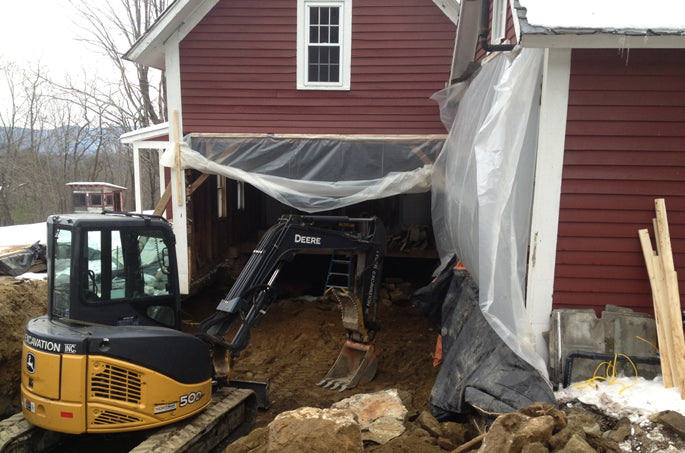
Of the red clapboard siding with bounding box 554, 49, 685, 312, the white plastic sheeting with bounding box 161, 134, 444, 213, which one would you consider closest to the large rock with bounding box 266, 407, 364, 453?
the red clapboard siding with bounding box 554, 49, 685, 312

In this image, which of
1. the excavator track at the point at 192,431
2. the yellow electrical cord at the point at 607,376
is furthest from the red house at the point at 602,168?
the excavator track at the point at 192,431

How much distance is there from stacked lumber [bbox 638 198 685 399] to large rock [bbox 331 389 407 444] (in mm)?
2520

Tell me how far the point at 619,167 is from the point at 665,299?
1299 millimetres

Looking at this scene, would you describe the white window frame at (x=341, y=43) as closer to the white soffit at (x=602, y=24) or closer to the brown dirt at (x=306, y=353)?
the brown dirt at (x=306, y=353)

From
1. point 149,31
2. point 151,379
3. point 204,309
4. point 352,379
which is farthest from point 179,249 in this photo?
point 151,379

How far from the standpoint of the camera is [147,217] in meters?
4.72

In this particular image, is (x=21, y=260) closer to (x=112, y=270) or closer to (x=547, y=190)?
(x=112, y=270)

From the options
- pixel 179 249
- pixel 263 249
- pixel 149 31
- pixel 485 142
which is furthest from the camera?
pixel 179 249

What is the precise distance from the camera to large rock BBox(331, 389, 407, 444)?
4914 mm

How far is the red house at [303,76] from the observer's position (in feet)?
28.6

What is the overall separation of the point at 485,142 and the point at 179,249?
6.73 metres

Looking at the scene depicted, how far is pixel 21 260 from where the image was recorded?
29.9 ft

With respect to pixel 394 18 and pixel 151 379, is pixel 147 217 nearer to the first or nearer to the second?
pixel 151 379

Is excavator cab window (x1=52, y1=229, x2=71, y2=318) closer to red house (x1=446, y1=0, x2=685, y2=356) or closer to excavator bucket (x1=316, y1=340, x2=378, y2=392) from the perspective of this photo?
excavator bucket (x1=316, y1=340, x2=378, y2=392)
